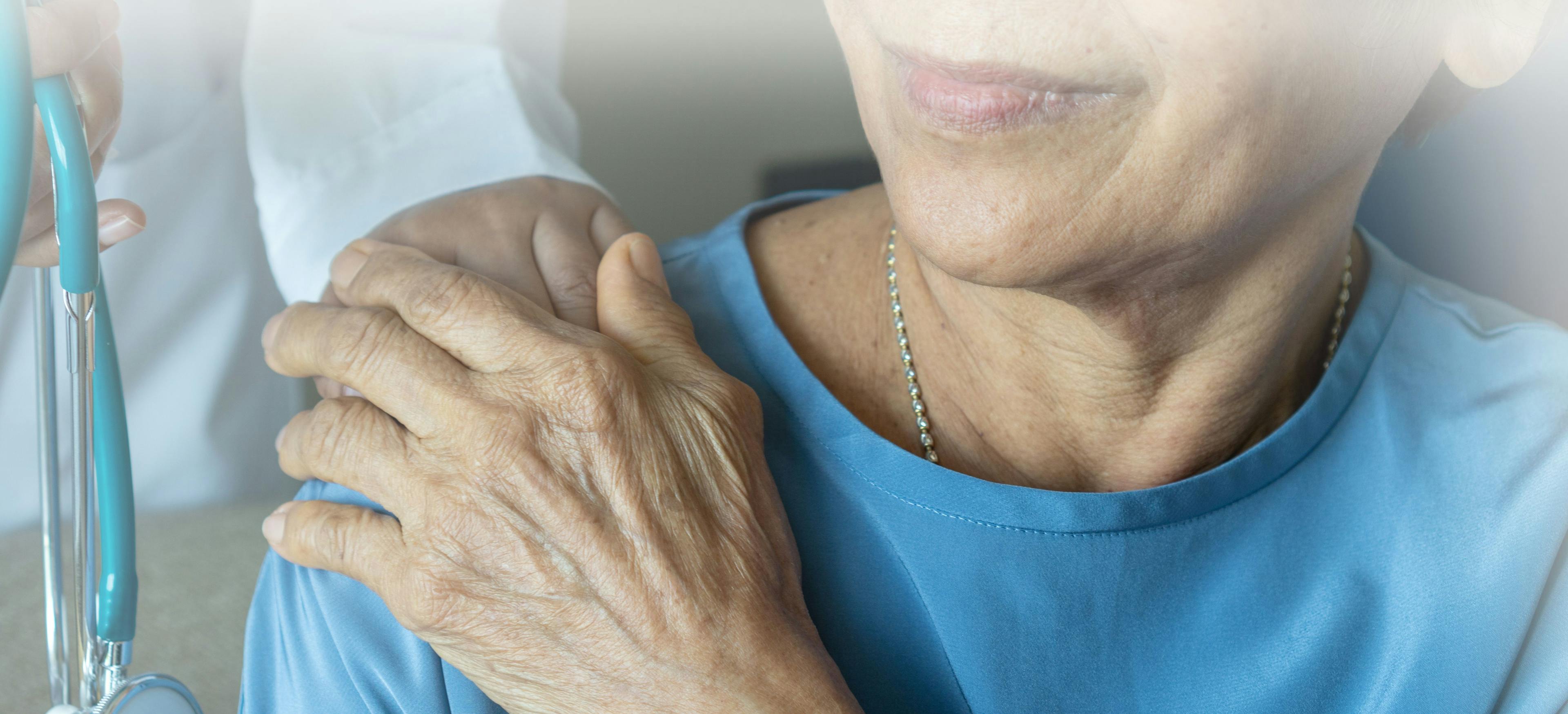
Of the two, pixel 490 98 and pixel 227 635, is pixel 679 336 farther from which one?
pixel 227 635

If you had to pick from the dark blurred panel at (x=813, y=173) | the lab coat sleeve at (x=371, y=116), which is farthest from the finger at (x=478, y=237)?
the dark blurred panel at (x=813, y=173)

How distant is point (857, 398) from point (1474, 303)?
22.5 inches

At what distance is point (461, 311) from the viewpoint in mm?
648

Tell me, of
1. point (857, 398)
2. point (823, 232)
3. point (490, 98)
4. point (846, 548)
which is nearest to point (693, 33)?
point (490, 98)

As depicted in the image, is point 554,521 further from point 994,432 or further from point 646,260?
point 994,432

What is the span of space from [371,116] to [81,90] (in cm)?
45

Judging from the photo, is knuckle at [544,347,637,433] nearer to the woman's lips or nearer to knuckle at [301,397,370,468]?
knuckle at [301,397,370,468]

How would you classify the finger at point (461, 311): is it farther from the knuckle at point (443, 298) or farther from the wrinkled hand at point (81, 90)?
the wrinkled hand at point (81, 90)

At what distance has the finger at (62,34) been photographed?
51 cm

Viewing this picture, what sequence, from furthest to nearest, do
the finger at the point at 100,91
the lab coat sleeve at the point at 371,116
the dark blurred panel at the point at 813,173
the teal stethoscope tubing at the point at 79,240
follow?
the dark blurred panel at the point at 813,173 → the lab coat sleeve at the point at 371,116 → the finger at the point at 100,91 → the teal stethoscope tubing at the point at 79,240

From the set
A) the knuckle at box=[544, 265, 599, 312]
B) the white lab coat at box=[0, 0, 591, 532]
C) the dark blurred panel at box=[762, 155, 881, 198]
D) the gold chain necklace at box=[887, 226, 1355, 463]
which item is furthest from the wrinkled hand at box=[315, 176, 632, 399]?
the dark blurred panel at box=[762, 155, 881, 198]

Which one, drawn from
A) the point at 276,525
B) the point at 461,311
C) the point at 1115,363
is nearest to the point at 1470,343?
the point at 1115,363

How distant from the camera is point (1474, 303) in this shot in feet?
3.12

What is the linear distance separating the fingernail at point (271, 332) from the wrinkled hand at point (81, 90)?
103 millimetres
